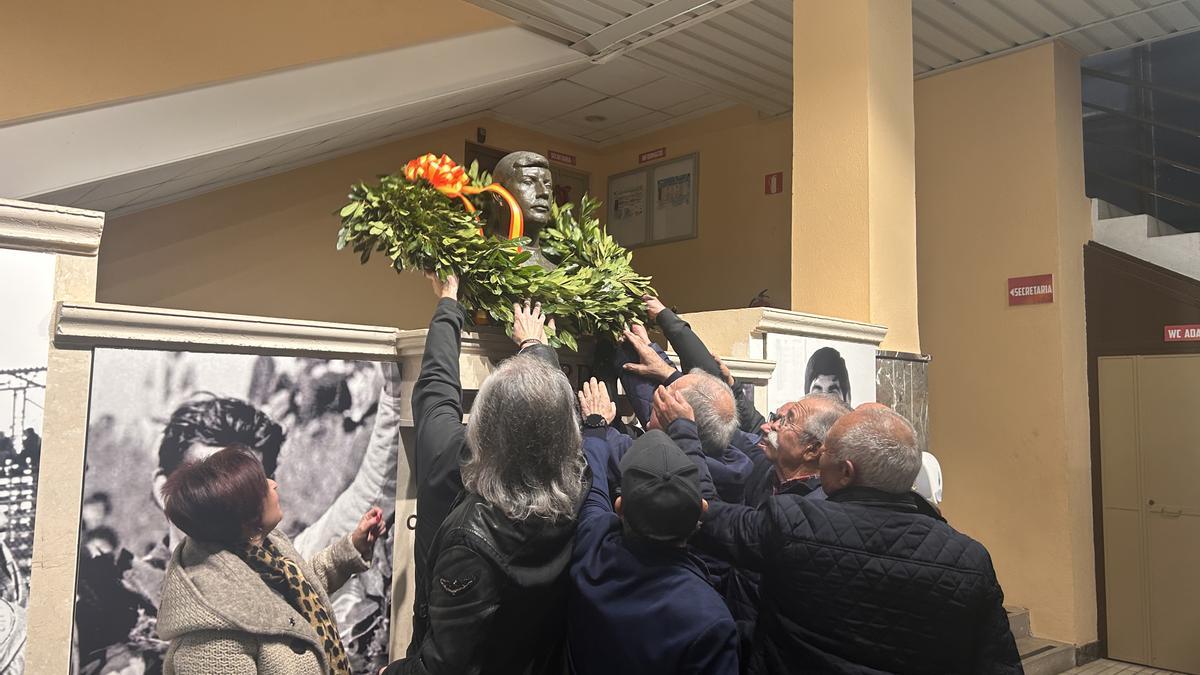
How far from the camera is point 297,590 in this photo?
1.87 meters

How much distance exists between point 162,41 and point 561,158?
4.22m

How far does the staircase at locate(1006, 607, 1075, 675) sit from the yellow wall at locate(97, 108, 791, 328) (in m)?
2.67

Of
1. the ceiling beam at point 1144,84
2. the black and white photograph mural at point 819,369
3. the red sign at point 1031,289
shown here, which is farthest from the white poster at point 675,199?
the black and white photograph mural at point 819,369

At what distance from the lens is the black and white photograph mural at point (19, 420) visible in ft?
5.23

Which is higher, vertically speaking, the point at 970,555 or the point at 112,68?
the point at 112,68

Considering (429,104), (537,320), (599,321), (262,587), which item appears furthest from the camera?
(429,104)

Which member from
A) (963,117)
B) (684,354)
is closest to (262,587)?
(684,354)

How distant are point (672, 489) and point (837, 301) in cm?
264

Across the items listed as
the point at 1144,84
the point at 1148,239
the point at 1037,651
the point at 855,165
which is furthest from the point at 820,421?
the point at 1144,84

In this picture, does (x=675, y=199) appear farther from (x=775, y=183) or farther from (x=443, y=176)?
(x=443, y=176)

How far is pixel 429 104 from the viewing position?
15.6 ft

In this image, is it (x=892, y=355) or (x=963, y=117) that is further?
(x=963, y=117)

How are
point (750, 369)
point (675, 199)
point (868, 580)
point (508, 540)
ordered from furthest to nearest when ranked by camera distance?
point (675, 199) < point (750, 369) < point (868, 580) < point (508, 540)

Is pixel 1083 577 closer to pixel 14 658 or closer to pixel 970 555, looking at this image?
pixel 970 555
